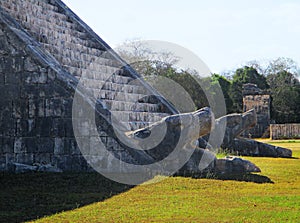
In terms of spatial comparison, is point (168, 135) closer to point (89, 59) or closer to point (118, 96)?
point (118, 96)

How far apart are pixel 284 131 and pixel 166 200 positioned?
20.5 meters

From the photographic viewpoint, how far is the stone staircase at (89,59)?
10.8 metres

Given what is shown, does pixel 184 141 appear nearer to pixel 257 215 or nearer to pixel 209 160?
pixel 209 160

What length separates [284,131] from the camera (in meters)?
25.3

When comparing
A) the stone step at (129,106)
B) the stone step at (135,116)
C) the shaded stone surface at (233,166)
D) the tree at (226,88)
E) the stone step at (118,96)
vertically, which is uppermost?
the tree at (226,88)

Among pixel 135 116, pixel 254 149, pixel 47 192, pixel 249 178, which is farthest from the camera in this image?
pixel 254 149

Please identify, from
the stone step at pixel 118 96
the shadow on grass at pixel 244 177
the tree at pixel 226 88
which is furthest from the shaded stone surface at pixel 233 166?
the tree at pixel 226 88

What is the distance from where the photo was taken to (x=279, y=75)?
159ft

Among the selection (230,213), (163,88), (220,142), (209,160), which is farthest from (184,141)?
(163,88)

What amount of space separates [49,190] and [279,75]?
4433cm

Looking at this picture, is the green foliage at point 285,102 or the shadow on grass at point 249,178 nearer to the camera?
the shadow on grass at point 249,178

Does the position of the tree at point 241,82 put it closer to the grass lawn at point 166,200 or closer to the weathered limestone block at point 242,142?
the weathered limestone block at point 242,142

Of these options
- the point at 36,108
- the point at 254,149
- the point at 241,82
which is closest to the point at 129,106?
the point at 36,108

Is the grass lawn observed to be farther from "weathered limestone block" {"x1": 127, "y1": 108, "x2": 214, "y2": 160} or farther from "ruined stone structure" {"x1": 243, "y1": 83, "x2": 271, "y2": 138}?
"ruined stone structure" {"x1": 243, "y1": 83, "x2": 271, "y2": 138}
